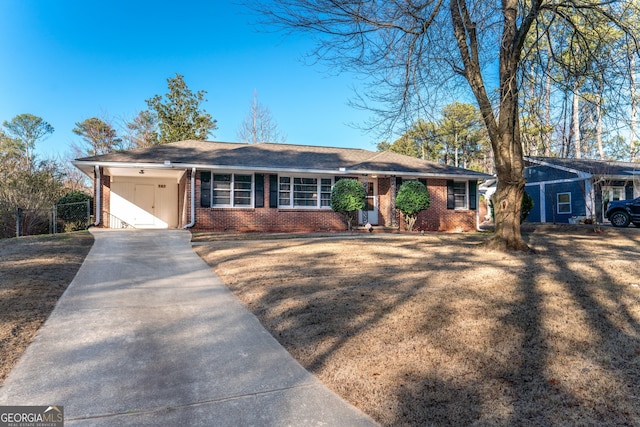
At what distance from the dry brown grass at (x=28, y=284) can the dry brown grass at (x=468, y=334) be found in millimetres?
2296

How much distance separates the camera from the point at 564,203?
22016 millimetres

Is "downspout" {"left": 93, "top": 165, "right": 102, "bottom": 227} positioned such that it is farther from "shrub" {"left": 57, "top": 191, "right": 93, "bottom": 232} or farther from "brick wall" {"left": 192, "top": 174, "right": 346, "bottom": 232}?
"brick wall" {"left": 192, "top": 174, "right": 346, "bottom": 232}

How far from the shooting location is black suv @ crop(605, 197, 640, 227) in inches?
634

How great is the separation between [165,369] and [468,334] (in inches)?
107

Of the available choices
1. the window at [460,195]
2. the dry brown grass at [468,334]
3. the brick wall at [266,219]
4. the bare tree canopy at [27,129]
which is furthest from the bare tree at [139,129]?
the dry brown grass at [468,334]

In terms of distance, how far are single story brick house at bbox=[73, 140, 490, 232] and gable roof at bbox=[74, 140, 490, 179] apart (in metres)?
0.04

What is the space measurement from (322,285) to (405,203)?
10958 mm

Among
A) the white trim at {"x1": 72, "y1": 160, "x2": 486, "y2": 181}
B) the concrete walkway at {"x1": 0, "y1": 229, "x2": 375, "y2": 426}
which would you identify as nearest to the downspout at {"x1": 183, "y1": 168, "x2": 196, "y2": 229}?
the white trim at {"x1": 72, "y1": 160, "x2": 486, "y2": 181}

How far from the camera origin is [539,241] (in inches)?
415

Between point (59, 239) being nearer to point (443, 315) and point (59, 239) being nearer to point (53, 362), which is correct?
point (53, 362)

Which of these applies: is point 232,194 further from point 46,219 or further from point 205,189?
point 46,219

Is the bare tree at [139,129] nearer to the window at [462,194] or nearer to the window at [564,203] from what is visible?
the window at [462,194]

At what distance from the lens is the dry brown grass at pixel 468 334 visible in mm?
2574

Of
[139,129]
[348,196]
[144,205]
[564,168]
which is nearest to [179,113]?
[139,129]
